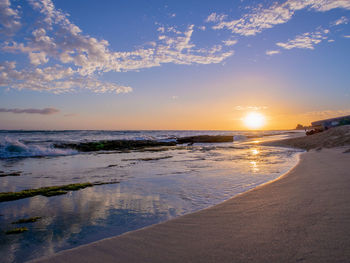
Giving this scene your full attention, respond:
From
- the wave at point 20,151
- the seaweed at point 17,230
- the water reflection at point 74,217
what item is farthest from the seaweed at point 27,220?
the wave at point 20,151

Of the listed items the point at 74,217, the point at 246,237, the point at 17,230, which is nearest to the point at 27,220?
the point at 17,230

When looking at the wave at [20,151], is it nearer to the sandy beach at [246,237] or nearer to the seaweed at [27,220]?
the seaweed at [27,220]

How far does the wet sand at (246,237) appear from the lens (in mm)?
2580

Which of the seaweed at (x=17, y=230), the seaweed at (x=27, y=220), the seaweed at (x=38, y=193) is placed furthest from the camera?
the seaweed at (x=38, y=193)

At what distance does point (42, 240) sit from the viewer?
145 inches

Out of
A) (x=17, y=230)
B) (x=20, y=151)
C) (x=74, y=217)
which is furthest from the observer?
(x=20, y=151)

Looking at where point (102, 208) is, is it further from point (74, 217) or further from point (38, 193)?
point (38, 193)

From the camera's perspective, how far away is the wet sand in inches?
102

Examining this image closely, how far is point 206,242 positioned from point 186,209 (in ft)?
6.44

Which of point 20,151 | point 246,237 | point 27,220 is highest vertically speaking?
point 246,237

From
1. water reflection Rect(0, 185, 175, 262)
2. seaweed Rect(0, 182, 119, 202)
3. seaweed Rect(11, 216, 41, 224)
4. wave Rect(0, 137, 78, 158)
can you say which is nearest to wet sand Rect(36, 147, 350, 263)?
water reflection Rect(0, 185, 175, 262)

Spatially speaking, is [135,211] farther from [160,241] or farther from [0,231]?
[0,231]

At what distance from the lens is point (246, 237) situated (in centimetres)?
310

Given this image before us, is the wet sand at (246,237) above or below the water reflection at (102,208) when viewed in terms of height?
above
